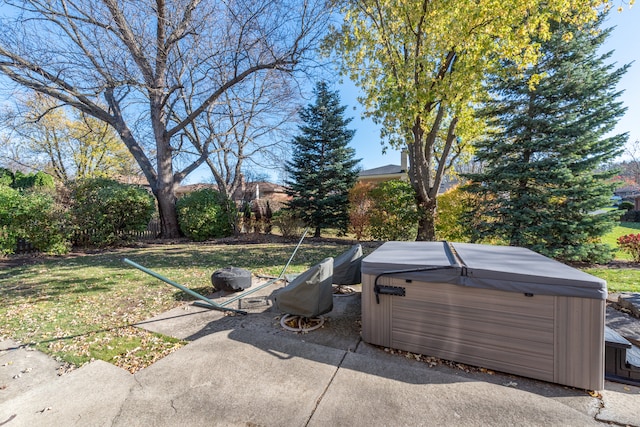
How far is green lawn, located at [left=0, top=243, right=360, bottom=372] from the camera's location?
2904mm

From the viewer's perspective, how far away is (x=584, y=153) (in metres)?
7.04

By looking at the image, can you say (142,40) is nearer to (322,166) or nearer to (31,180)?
(322,166)

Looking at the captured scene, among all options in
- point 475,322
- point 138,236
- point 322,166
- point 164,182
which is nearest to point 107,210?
point 138,236

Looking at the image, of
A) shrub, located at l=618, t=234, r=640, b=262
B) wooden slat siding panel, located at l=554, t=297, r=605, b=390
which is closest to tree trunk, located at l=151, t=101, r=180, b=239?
wooden slat siding panel, located at l=554, t=297, r=605, b=390

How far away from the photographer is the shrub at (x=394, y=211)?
9.60m

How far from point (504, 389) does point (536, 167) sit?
23.7 feet

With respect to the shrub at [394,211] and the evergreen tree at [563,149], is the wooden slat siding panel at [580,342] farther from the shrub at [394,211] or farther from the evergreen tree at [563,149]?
the shrub at [394,211]

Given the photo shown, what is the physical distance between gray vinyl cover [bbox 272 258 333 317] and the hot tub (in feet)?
1.77

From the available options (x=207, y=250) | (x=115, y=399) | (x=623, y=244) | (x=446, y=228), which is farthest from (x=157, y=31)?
(x=623, y=244)

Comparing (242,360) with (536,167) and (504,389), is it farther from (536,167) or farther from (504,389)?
(536,167)

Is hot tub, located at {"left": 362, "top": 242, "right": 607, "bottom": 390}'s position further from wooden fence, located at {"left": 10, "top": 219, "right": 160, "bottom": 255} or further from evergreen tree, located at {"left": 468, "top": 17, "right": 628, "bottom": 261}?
wooden fence, located at {"left": 10, "top": 219, "right": 160, "bottom": 255}

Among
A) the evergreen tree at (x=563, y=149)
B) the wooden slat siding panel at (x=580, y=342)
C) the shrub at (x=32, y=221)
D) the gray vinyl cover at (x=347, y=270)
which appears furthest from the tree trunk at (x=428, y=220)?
the shrub at (x=32, y=221)

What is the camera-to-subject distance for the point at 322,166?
12375 millimetres

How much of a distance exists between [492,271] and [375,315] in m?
1.21
